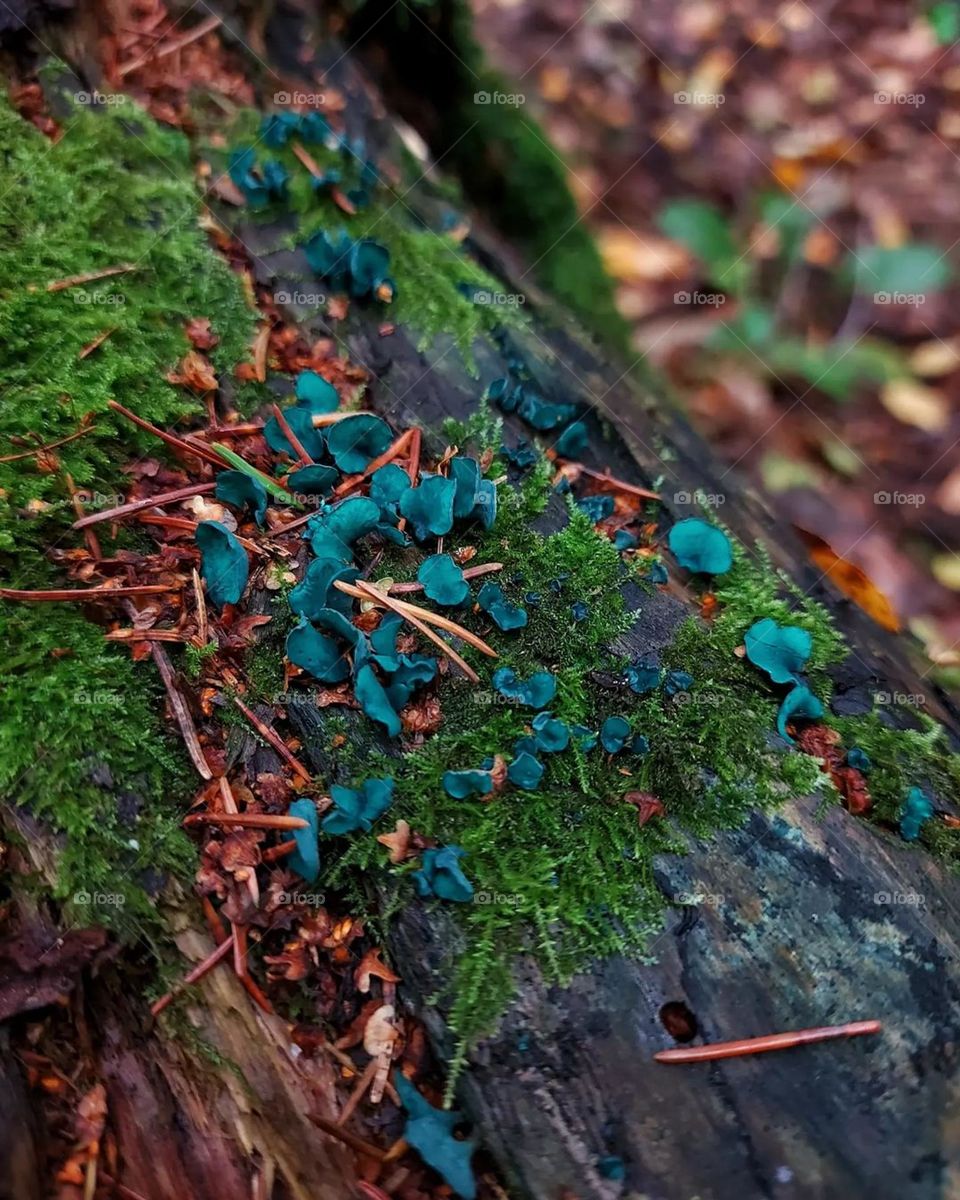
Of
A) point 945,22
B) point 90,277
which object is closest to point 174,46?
point 90,277

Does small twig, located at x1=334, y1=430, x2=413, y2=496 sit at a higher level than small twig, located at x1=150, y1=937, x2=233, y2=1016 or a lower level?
higher

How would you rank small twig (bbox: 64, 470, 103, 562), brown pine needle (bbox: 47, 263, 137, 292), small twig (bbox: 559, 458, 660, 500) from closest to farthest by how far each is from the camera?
small twig (bbox: 64, 470, 103, 562), brown pine needle (bbox: 47, 263, 137, 292), small twig (bbox: 559, 458, 660, 500)

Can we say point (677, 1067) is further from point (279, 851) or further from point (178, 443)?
point (178, 443)

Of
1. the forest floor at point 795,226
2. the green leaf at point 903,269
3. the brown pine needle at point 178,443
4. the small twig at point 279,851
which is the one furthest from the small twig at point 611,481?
the green leaf at point 903,269

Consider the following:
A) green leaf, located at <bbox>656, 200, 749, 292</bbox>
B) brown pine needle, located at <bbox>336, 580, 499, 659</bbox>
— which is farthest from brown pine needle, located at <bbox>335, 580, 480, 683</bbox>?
green leaf, located at <bbox>656, 200, 749, 292</bbox>

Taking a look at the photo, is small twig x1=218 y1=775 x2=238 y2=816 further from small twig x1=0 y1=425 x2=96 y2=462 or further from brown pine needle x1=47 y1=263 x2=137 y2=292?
brown pine needle x1=47 y1=263 x2=137 y2=292

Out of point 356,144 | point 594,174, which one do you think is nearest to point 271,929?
point 356,144
